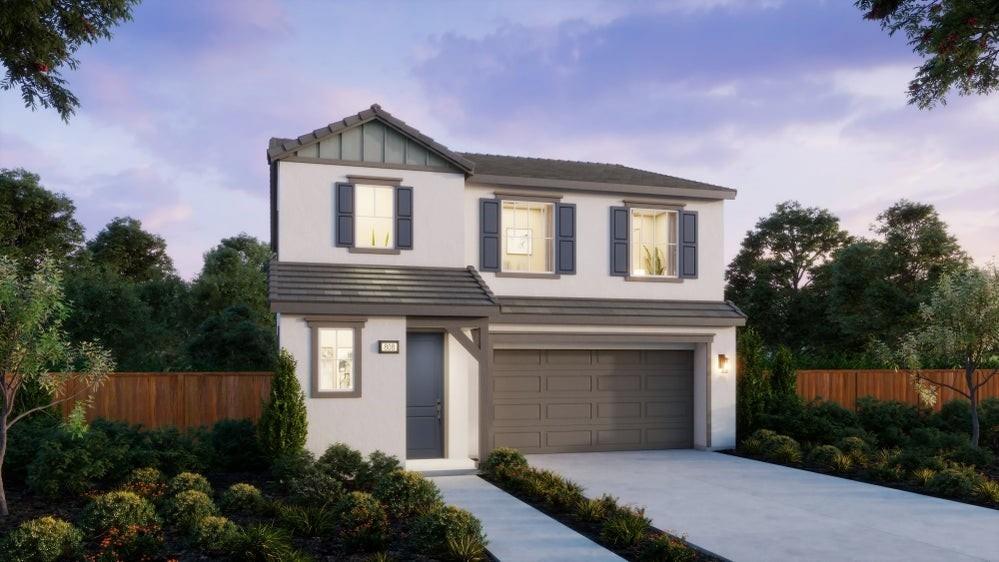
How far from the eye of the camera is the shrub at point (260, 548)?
750 centimetres

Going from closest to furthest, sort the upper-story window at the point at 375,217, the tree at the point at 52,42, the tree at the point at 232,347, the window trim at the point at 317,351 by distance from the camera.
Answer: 1. the tree at the point at 52,42
2. the window trim at the point at 317,351
3. the upper-story window at the point at 375,217
4. the tree at the point at 232,347

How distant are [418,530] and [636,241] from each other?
1002 centimetres

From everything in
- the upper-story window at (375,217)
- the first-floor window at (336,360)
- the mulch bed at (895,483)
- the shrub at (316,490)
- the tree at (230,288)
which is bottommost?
the mulch bed at (895,483)

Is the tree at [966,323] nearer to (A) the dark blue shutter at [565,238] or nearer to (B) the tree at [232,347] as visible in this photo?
(A) the dark blue shutter at [565,238]

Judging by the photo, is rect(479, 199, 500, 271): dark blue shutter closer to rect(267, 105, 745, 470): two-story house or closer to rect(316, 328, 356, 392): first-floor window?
rect(267, 105, 745, 470): two-story house

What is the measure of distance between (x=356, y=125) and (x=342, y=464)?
6.04 m

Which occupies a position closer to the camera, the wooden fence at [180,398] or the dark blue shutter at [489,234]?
the wooden fence at [180,398]

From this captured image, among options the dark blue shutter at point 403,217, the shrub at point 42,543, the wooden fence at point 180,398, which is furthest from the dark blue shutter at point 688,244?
the shrub at point 42,543

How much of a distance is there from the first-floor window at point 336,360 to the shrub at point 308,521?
4441 mm

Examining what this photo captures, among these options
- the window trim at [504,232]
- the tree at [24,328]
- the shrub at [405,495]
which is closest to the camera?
the tree at [24,328]

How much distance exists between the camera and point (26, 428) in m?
12.4

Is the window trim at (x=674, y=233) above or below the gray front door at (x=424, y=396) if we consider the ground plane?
above

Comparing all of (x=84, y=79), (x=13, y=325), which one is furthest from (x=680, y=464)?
(x=84, y=79)

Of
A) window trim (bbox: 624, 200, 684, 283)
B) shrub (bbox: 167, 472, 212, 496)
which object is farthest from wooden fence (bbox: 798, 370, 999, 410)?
shrub (bbox: 167, 472, 212, 496)
